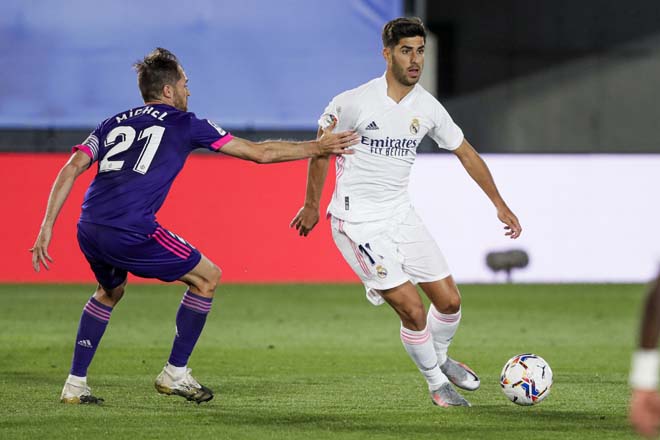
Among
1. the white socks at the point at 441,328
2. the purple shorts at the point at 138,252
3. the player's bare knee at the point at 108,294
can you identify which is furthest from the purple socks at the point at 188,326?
the white socks at the point at 441,328

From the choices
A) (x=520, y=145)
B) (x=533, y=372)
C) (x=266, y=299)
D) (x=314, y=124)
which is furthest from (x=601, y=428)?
(x=520, y=145)

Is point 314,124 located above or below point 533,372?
above

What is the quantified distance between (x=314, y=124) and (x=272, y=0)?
5.58ft

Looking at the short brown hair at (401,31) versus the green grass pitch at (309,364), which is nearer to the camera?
the green grass pitch at (309,364)

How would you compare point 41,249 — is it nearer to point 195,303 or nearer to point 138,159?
point 138,159

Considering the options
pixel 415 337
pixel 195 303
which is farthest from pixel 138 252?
pixel 415 337

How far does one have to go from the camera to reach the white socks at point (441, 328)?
7.06m

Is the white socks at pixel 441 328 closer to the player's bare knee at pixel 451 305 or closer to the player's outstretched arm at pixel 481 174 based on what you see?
the player's bare knee at pixel 451 305

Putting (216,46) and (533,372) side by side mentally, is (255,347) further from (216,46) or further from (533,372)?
(216,46)

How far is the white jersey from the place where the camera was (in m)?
6.80

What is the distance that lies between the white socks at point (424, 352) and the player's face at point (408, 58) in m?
1.39

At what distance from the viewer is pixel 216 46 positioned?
16125 mm

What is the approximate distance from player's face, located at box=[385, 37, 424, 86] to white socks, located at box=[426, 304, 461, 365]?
1348 millimetres

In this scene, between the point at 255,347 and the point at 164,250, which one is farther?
the point at 255,347
